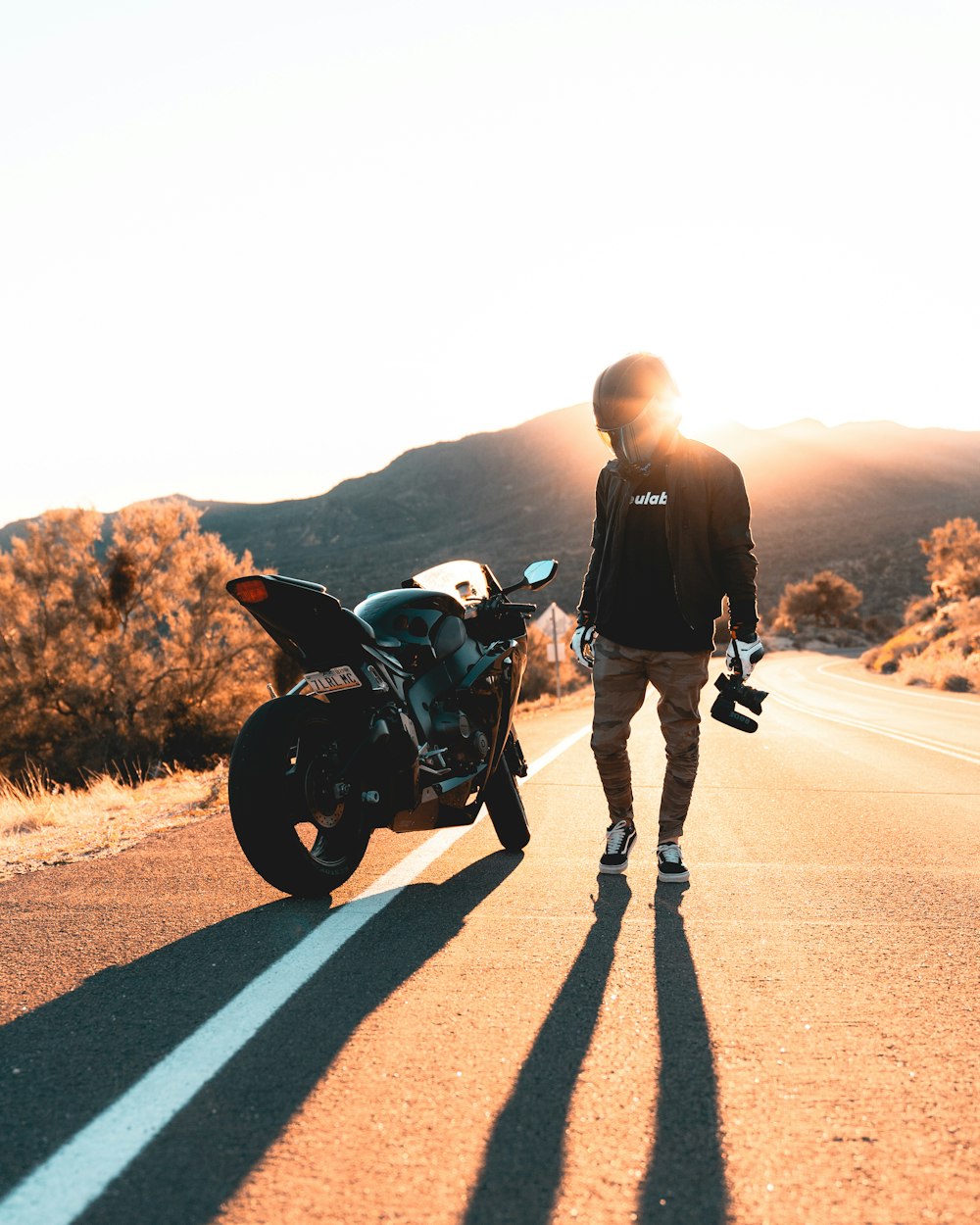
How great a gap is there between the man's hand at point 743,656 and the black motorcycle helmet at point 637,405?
3.34 feet

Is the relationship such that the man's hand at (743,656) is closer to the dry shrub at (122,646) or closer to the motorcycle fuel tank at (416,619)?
the motorcycle fuel tank at (416,619)

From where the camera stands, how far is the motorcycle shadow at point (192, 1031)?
6.79ft

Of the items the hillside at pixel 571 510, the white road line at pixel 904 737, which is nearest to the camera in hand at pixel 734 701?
the white road line at pixel 904 737

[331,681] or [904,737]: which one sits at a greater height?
[331,681]

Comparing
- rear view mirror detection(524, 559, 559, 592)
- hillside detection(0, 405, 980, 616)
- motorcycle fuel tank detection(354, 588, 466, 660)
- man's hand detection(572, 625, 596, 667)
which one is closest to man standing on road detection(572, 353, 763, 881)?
man's hand detection(572, 625, 596, 667)

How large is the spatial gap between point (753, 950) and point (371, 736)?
1644mm

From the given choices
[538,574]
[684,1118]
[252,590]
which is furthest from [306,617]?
[684,1118]

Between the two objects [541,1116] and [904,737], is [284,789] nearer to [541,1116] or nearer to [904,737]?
[541,1116]

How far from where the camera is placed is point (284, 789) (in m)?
4.02

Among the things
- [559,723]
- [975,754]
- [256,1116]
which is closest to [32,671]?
[559,723]

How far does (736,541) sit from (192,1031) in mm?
3320

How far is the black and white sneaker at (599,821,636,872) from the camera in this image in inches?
198

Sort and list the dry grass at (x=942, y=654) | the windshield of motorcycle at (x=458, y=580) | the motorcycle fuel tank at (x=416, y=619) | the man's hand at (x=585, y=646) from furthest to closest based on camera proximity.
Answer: the dry grass at (x=942, y=654)
the man's hand at (x=585, y=646)
the windshield of motorcycle at (x=458, y=580)
the motorcycle fuel tank at (x=416, y=619)

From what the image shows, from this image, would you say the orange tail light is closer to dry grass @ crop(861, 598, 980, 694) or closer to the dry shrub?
the dry shrub
